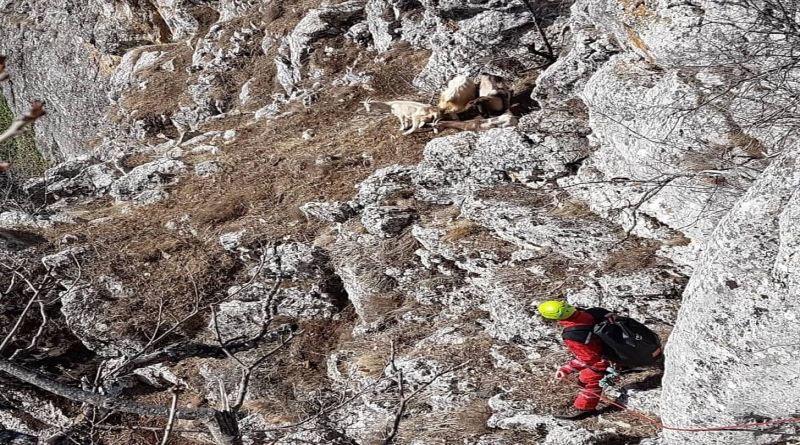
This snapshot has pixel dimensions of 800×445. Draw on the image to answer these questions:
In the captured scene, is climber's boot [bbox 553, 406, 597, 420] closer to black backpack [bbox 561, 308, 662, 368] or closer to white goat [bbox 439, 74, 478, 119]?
black backpack [bbox 561, 308, 662, 368]

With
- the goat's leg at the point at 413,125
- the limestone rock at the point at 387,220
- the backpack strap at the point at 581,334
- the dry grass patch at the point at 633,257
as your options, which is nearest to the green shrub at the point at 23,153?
the goat's leg at the point at 413,125

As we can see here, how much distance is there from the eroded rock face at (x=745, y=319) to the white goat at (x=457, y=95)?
15.0 feet

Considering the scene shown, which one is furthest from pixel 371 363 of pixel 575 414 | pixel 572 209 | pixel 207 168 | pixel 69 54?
pixel 69 54

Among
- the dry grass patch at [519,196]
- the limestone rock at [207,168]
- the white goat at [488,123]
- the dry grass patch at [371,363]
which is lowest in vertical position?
the dry grass patch at [371,363]

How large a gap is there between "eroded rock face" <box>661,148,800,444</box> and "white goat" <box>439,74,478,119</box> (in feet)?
15.0

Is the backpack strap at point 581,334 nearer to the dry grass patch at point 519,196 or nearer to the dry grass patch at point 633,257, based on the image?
the dry grass patch at point 633,257

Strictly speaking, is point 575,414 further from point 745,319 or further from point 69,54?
point 69,54

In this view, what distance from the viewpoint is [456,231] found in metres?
6.52

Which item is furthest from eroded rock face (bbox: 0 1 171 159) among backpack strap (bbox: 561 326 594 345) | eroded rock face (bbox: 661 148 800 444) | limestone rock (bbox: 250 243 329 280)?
eroded rock face (bbox: 661 148 800 444)

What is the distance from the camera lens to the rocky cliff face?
4.11 m

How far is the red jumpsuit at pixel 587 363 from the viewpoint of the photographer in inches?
185

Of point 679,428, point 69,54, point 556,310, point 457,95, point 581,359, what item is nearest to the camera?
point 679,428

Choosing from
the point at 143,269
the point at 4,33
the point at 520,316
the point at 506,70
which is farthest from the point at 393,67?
the point at 4,33

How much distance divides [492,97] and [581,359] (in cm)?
393
